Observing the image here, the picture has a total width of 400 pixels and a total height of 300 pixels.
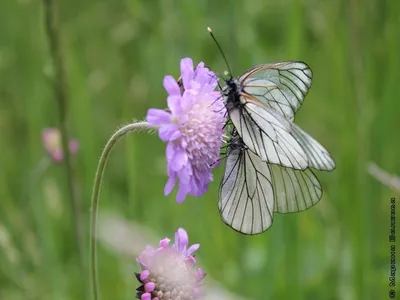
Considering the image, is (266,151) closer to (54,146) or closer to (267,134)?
(267,134)

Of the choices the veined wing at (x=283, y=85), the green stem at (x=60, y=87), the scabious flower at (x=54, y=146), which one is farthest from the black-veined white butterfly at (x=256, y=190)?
the scabious flower at (x=54, y=146)

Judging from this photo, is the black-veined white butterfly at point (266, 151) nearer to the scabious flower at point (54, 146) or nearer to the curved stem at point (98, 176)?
the curved stem at point (98, 176)

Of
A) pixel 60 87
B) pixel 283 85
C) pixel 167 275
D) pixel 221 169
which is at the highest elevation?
pixel 221 169

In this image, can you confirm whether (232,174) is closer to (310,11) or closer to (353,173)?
(353,173)

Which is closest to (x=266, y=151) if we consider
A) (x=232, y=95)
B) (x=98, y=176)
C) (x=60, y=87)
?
(x=232, y=95)

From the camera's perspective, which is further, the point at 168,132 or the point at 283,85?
the point at 283,85

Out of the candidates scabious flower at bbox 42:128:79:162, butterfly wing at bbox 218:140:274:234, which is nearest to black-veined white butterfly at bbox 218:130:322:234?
butterfly wing at bbox 218:140:274:234

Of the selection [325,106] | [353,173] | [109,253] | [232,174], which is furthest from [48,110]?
[232,174]
